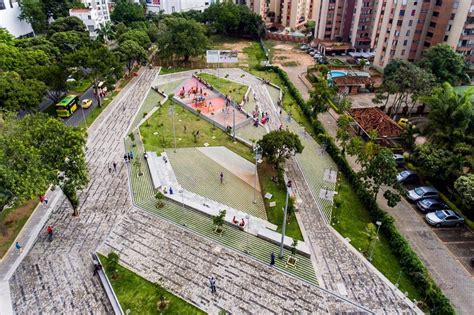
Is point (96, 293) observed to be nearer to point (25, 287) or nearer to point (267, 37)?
point (25, 287)

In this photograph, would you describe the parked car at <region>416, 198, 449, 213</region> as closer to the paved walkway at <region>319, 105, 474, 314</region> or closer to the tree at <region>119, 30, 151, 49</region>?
the paved walkway at <region>319, 105, 474, 314</region>

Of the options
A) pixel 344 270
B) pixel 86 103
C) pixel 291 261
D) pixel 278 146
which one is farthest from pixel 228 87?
pixel 344 270

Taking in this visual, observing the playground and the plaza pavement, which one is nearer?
the plaza pavement

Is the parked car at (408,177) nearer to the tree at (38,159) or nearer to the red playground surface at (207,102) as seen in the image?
the red playground surface at (207,102)

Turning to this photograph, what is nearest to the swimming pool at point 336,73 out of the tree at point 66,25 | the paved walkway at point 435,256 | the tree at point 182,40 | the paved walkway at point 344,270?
the tree at point 182,40

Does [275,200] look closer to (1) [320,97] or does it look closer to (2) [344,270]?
(2) [344,270]

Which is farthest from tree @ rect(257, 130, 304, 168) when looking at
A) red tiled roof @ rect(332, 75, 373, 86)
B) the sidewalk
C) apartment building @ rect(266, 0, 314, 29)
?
apartment building @ rect(266, 0, 314, 29)

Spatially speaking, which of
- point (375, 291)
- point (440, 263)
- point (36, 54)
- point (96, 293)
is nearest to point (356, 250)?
point (375, 291)
